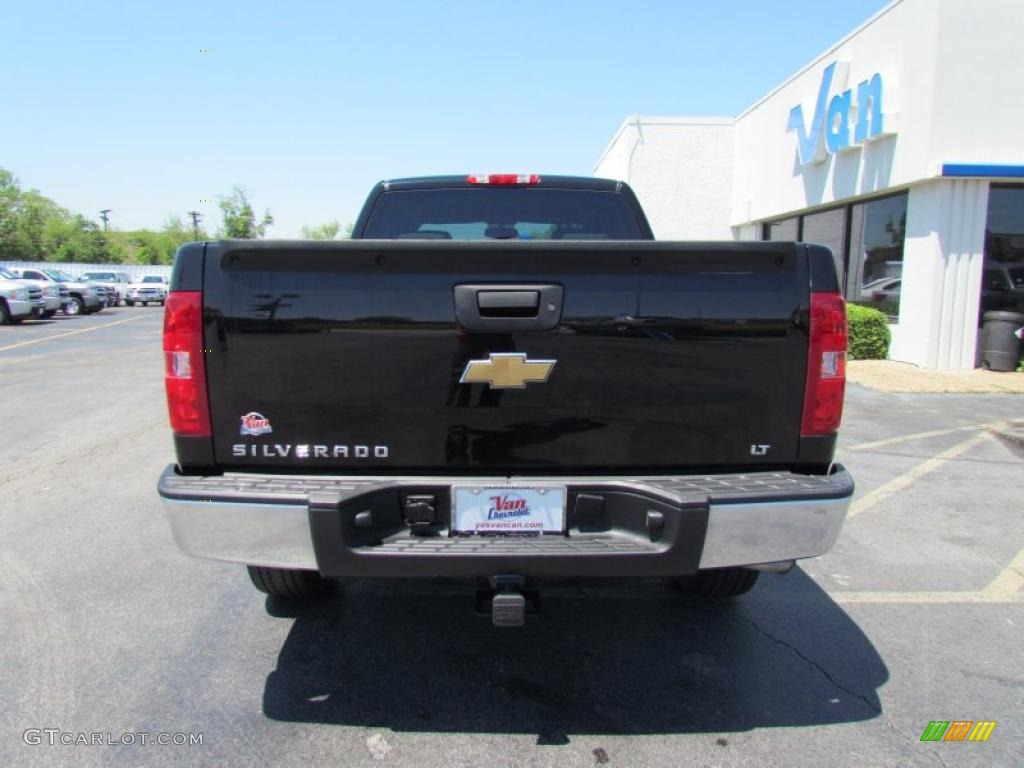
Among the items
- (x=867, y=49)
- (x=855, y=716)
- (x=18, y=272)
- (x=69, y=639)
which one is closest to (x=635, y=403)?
(x=855, y=716)

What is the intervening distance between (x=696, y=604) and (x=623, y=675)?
86 centimetres

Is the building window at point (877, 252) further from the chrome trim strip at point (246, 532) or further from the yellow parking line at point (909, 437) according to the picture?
the chrome trim strip at point (246, 532)

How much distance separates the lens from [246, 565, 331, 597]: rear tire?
3.26 metres

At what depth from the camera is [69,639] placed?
329 centimetres

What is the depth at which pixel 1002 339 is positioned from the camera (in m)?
11.4

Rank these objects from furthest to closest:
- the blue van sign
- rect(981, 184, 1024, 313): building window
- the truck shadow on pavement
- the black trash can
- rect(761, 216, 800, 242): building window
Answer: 1. rect(761, 216, 800, 242): building window
2. the blue van sign
3. rect(981, 184, 1024, 313): building window
4. the black trash can
5. the truck shadow on pavement

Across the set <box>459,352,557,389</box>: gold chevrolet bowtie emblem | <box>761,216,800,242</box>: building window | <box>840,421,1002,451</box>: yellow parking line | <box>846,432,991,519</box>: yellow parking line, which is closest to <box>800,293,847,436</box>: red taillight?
A: <box>459,352,557,389</box>: gold chevrolet bowtie emblem

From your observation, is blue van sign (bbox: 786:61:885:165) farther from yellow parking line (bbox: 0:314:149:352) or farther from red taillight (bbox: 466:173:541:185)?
yellow parking line (bbox: 0:314:149:352)

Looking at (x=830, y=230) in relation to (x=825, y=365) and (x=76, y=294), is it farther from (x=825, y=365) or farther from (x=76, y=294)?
(x=76, y=294)

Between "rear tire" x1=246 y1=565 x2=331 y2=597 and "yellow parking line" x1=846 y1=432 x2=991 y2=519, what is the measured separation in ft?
11.8

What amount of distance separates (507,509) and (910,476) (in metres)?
5.05

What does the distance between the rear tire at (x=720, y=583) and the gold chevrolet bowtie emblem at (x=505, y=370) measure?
1.49 meters

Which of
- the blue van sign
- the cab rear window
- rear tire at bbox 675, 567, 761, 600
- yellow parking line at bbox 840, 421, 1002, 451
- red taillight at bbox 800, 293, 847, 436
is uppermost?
the blue van sign

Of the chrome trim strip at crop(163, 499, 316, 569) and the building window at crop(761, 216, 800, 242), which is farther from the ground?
the building window at crop(761, 216, 800, 242)
